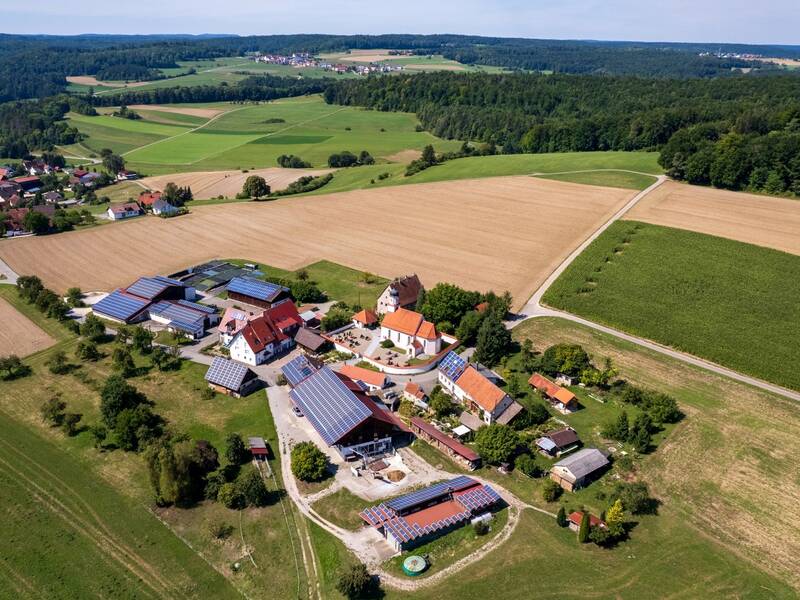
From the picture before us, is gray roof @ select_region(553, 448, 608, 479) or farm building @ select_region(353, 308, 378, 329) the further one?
farm building @ select_region(353, 308, 378, 329)

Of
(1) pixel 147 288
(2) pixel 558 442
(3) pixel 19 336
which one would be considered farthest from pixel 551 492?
(3) pixel 19 336

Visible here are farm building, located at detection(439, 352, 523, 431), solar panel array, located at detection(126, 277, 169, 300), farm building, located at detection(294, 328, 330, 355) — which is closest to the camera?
A: farm building, located at detection(439, 352, 523, 431)

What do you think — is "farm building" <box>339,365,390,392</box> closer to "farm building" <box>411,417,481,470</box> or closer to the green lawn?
"farm building" <box>411,417,481,470</box>

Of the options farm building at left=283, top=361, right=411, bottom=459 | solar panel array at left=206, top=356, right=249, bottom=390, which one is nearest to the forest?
farm building at left=283, top=361, right=411, bottom=459

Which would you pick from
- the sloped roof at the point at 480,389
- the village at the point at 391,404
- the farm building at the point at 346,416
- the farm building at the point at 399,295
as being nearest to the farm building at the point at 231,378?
the village at the point at 391,404

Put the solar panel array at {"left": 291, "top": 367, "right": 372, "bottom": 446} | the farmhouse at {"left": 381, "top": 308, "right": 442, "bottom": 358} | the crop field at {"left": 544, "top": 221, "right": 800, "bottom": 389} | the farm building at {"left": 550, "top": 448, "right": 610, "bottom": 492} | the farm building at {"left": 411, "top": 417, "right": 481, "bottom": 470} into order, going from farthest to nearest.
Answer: the farmhouse at {"left": 381, "top": 308, "right": 442, "bottom": 358} → the crop field at {"left": 544, "top": 221, "right": 800, "bottom": 389} → the solar panel array at {"left": 291, "top": 367, "right": 372, "bottom": 446} → the farm building at {"left": 411, "top": 417, "right": 481, "bottom": 470} → the farm building at {"left": 550, "top": 448, "right": 610, "bottom": 492}

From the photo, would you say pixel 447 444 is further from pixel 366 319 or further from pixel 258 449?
pixel 366 319

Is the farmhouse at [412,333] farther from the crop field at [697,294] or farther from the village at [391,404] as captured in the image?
the crop field at [697,294]
